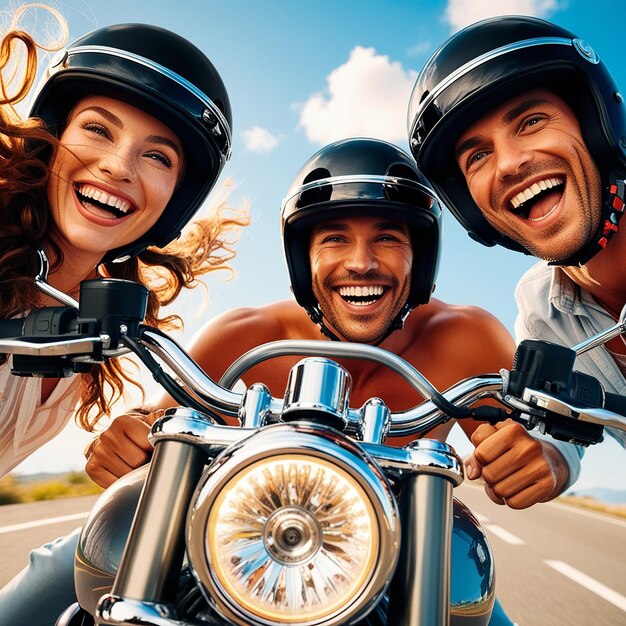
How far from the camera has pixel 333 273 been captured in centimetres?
298

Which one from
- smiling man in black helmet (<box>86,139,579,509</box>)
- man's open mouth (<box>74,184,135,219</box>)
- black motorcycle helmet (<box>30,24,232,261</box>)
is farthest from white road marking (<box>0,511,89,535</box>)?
man's open mouth (<box>74,184,135,219</box>)

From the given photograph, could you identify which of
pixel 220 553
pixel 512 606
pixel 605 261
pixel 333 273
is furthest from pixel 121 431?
pixel 512 606

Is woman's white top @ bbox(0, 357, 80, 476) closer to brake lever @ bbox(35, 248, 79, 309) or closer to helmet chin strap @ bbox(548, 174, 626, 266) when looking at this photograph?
brake lever @ bbox(35, 248, 79, 309)

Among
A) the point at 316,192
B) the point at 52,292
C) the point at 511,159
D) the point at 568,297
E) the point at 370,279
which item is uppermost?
the point at 511,159

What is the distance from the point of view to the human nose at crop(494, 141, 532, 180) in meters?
2.74

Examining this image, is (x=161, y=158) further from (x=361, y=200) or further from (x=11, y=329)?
(x=11, y=329)

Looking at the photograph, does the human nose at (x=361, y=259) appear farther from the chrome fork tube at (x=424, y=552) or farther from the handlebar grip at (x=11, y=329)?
the chrome fork tube at (x=424, y=552)

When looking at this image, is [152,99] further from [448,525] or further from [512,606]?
[512,606]

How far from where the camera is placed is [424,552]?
0.93 metres

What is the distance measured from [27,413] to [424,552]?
233cm

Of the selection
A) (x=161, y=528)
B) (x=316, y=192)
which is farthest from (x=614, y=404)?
(x=316, y=192)

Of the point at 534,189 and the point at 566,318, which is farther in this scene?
the point at 566,318

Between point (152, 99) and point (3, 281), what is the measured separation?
102cm

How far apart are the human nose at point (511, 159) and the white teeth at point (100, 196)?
175 centimetres
